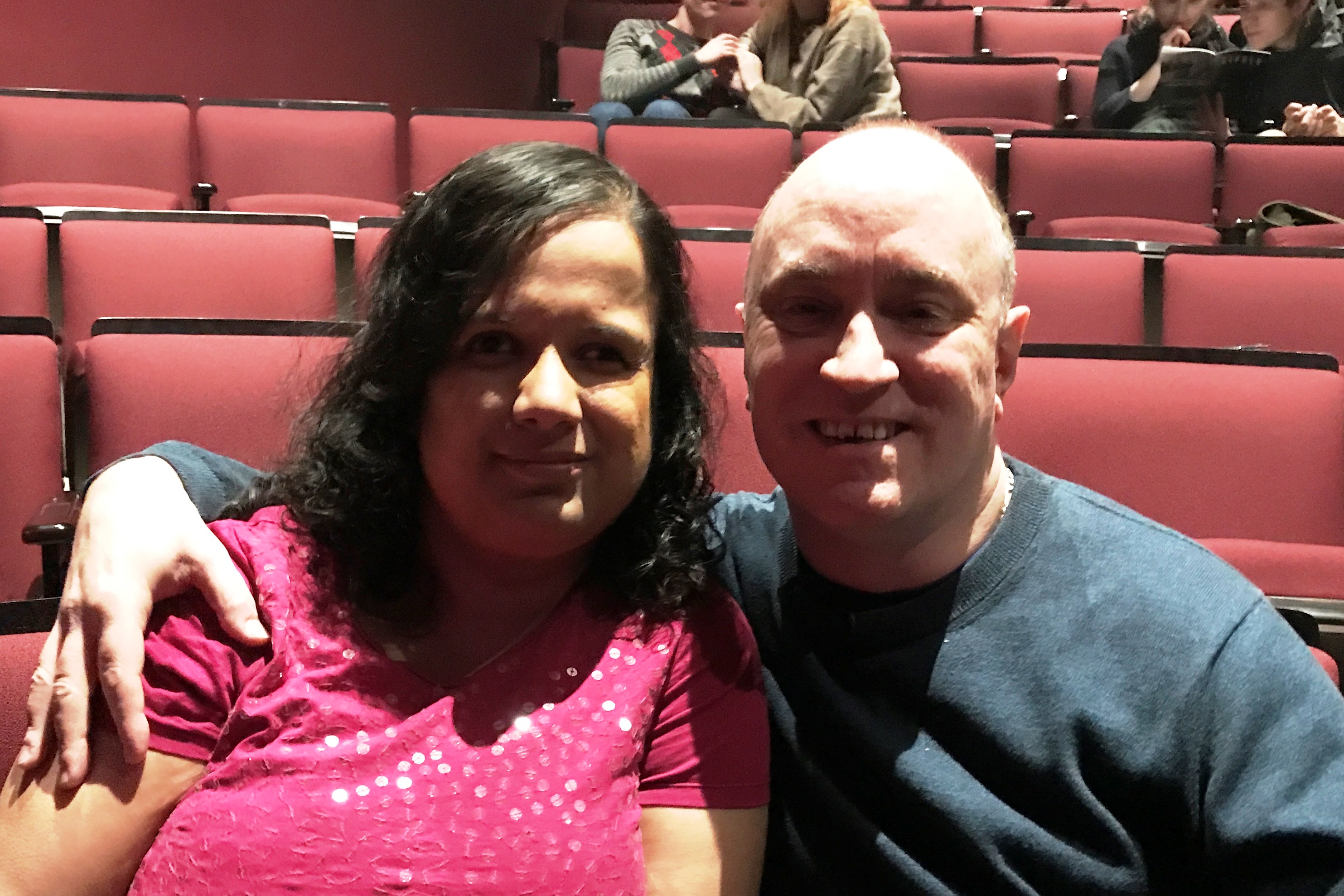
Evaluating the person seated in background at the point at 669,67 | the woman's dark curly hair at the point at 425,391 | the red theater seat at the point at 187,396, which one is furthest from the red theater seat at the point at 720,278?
the person seated in background at the point at 669,67

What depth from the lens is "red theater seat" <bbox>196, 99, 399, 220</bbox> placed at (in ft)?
4.27

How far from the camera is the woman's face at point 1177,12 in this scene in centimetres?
143

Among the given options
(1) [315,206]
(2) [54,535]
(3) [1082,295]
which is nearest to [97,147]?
(1) [315,206]

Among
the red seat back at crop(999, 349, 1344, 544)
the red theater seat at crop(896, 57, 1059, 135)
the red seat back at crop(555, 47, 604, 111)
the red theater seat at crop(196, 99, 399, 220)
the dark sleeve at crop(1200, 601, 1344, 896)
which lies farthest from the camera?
the red seat back at crop(555, 47, 604, 111)

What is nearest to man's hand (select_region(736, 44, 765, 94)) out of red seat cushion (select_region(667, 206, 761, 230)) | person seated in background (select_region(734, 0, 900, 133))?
person seated in background (select_region(734, 0, 900, 133))

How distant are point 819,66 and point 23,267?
2.90ft

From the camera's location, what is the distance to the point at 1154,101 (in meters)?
1.43

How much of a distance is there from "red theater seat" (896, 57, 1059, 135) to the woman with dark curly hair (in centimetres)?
132

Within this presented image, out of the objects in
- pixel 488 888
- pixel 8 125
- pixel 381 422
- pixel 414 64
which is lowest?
pixel 488 888

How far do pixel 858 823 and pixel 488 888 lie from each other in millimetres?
107

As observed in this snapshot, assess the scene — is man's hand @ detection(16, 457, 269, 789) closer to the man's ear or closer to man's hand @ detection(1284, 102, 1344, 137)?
the man's ear

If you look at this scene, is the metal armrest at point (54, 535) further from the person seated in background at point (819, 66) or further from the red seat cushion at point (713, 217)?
the person seated in background at point (819, 66)

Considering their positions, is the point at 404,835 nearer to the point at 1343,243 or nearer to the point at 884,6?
the point at 1343,243

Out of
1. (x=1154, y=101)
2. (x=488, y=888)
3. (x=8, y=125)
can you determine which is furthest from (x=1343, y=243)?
(x=8, y=125)
